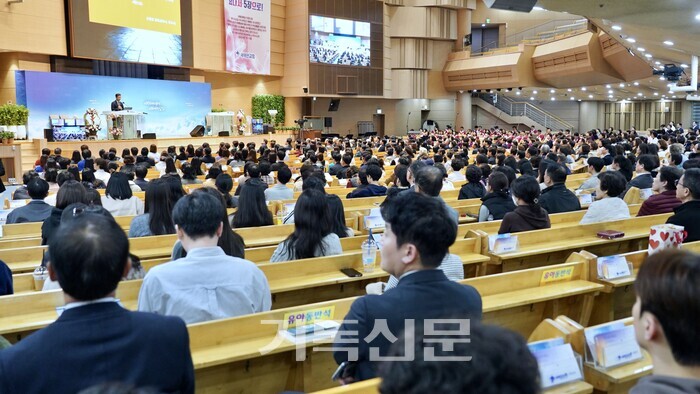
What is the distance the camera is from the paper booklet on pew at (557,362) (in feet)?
7.22

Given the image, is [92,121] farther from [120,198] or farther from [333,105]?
[333,105]

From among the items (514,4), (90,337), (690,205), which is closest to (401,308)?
(90,337)

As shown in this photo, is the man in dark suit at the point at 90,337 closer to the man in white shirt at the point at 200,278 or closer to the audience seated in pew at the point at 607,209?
the man in white shirt at the point at 200,278

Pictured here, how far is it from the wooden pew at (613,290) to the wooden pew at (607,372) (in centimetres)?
120

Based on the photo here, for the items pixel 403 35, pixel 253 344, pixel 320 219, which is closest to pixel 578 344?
pixel 253 344

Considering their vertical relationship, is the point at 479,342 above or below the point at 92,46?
below

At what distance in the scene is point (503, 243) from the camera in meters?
4.37

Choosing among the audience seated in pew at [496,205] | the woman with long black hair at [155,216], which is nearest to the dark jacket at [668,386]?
the woman with long black hair at [155,216]

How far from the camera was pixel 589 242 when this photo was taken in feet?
15.8

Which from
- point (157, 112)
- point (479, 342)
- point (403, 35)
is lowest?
point (479, 342)

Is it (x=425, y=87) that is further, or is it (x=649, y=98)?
(x=649, y=98)

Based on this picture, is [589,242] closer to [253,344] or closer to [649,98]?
[253,344]

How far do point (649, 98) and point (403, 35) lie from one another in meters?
15.2

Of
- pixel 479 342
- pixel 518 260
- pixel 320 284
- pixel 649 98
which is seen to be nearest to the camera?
pixel 479 342
